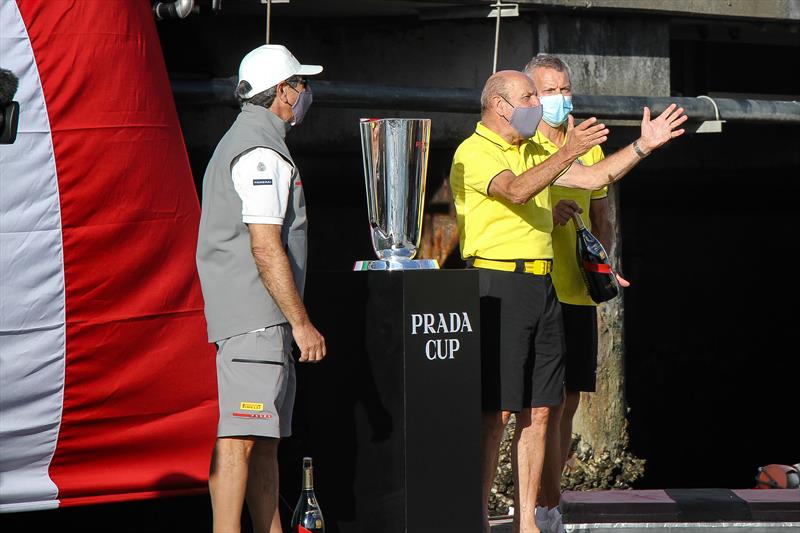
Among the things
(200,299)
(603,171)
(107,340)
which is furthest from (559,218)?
(107,340)

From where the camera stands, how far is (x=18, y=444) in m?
5.12

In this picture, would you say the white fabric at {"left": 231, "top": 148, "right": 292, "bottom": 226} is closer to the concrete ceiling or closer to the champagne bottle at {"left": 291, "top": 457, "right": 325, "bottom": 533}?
the champagne bottle at {"left": 291, "top": 457, "right": 325, "bottom": 533}

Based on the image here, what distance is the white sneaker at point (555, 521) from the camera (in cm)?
509

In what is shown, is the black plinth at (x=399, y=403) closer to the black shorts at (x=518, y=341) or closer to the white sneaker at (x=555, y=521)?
the black shorts at (x=518, y=341)

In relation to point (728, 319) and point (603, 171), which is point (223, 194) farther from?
point (728, 319)

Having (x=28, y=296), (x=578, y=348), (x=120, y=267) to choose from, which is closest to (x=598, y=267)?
(x=578, y=348)

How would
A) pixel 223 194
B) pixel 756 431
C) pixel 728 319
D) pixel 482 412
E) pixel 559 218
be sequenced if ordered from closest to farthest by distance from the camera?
pixel 223 194 < pixel 482 412 < pixel 559 218 < pixel 756 431 < pixel 728 319

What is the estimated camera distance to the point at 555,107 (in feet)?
17.6

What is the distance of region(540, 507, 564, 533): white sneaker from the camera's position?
5.09 metres

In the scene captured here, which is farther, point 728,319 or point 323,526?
point 728,319

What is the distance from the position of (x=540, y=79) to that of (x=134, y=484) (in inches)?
89.4

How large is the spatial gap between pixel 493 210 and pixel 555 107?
62 cm

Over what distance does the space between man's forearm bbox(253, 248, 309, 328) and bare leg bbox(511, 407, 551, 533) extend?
3.80 ft

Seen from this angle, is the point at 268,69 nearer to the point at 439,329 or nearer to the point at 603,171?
the point at 439,329
